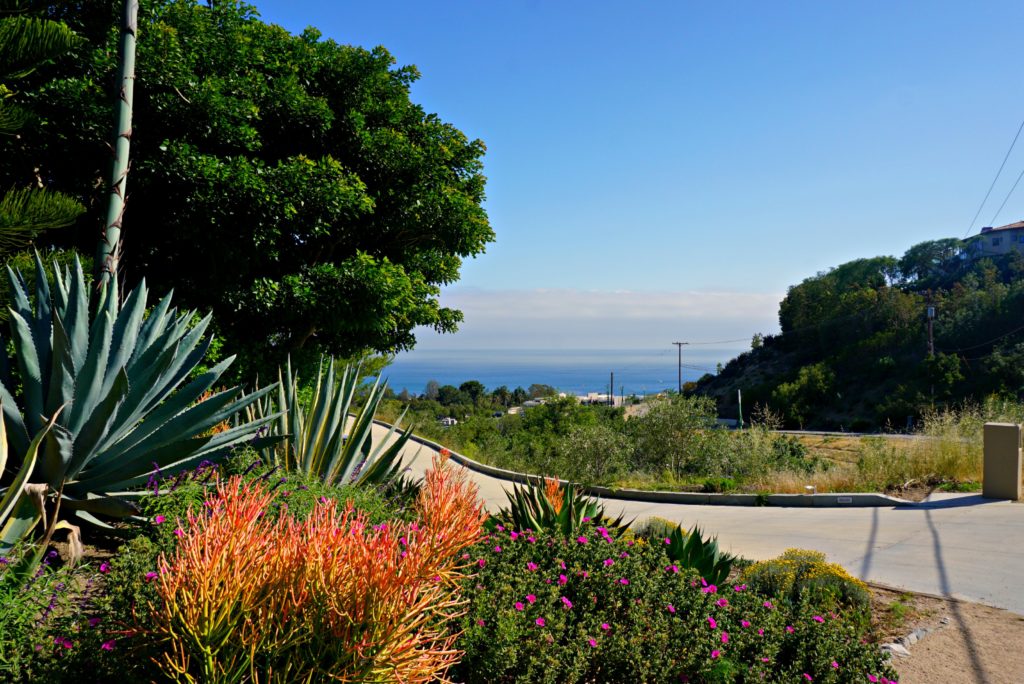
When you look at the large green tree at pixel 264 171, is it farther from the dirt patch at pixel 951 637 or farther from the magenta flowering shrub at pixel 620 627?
the dirt patch at pixel 951 637

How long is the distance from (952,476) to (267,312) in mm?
12493

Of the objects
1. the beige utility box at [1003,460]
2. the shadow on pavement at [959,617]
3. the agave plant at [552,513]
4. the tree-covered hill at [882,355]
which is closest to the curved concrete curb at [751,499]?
the beige utility box at [1003,460]

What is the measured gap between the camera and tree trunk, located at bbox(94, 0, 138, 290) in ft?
14.7

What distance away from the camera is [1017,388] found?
41.8 metres

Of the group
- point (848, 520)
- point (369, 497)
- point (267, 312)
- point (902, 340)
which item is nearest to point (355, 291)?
point (267, 312)

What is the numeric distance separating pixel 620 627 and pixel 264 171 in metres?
8.49

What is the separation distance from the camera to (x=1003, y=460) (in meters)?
10.7

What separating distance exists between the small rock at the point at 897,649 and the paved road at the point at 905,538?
1770 mm

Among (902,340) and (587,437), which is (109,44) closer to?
(587,437)

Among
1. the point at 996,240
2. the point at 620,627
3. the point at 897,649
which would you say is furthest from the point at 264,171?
the point at 996,240

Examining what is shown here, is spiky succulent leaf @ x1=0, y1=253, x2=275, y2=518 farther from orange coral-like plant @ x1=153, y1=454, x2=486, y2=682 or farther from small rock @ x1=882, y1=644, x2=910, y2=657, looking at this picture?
small rock @ x1=882, y1=644, x2=910, y2=657

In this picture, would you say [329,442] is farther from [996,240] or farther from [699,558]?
[996,240]

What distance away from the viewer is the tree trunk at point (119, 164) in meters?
4.49

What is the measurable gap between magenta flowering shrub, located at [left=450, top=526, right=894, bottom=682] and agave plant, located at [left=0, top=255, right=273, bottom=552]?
5.97 ft
